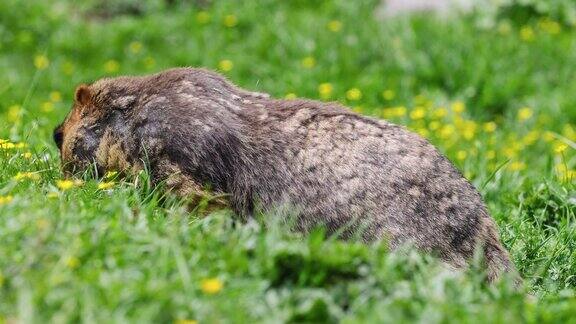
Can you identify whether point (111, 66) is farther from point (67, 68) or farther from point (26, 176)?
point (26, 176)

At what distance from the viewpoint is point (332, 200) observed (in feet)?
16.6

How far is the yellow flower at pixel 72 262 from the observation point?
384 centimetres

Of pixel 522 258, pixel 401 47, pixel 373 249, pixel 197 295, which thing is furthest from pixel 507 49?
pixel 197 295

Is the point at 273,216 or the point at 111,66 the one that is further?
the point at 111,66

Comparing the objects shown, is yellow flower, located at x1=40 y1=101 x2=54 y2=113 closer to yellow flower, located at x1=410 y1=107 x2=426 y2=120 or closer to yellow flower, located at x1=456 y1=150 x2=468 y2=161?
yellow flower, located at x1=410 y1=107 x2=426 y2=120

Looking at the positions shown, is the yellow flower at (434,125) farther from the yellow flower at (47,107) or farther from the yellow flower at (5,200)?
the yellow flower at (5,200)

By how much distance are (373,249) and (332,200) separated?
831 mm

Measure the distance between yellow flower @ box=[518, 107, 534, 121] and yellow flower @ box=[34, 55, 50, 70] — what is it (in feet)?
16.1

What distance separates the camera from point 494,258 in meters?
5.21

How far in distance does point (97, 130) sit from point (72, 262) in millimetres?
1745

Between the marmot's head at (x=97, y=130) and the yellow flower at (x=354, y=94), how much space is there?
13.3 ft

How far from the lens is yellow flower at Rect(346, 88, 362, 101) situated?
30.7ft

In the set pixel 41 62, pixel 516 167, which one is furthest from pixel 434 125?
pixel 41 62

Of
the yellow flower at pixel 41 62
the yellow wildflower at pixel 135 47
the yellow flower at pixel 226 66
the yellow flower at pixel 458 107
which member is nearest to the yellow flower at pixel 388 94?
the yellow flower at pixel 458 107
